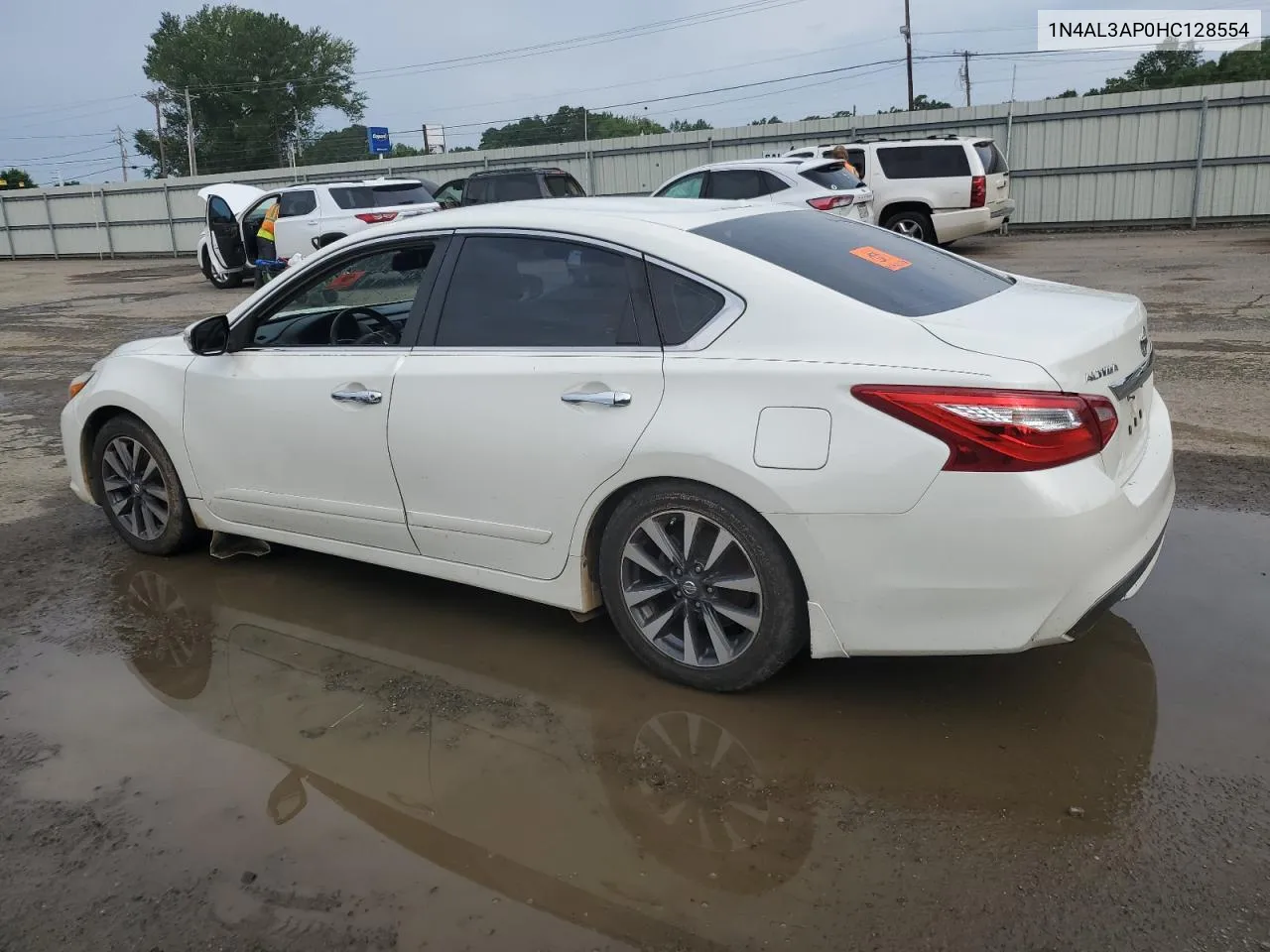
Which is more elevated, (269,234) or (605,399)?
(269,234)

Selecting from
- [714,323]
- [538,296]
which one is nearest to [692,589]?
[714,323]

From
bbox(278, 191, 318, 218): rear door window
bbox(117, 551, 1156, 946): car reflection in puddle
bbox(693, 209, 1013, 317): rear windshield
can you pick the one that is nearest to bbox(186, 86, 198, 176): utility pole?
bbox(278, 191, 318, 218): rear door window

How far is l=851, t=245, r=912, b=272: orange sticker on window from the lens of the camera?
382 centimetres

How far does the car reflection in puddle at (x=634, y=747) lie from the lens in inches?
109

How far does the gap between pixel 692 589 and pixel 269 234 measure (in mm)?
17113

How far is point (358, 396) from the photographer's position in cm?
412

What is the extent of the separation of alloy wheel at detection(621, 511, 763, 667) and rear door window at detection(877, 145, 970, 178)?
15762 mm

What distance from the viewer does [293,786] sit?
3.21 meters

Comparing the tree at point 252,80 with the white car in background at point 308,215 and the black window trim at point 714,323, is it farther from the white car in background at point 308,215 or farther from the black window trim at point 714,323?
the black window trim at point 714,323

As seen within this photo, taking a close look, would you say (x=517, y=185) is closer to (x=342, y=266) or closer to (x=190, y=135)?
(x=342, y=266)

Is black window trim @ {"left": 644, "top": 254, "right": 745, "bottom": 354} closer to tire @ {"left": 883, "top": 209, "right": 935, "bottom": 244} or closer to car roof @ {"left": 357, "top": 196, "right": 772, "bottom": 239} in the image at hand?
Result: car roof @ {"left": 357, "top": 196, "right": 772, "bottom": 239}

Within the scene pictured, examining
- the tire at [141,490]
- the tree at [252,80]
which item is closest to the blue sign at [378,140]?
the tree at [252,80]

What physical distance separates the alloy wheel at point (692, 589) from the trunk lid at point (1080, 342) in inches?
36.9

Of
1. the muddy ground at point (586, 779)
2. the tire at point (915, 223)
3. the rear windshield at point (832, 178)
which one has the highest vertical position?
the rear windshield at point (832, 178)
